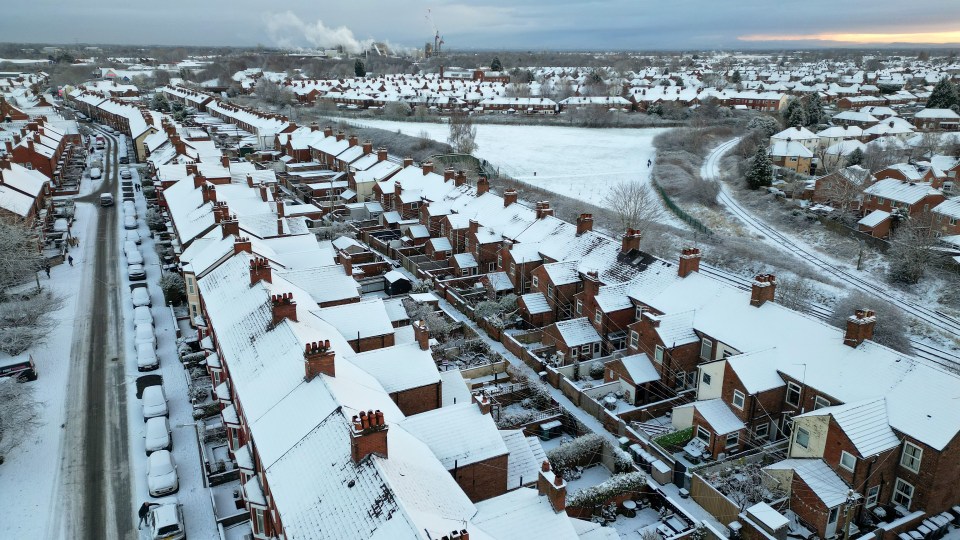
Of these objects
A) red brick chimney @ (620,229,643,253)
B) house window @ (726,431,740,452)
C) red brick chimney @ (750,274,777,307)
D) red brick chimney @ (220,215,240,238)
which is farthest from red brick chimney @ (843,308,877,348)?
red brick chimney @ (220,215,240,238)

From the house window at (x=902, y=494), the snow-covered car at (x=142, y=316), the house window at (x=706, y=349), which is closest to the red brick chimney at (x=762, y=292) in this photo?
the house window at (x=706, y=349)

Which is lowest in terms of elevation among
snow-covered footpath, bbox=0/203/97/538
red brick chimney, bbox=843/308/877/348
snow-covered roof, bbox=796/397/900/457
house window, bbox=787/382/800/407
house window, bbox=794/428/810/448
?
snow-covered footpath, bbox=0/203/97/538

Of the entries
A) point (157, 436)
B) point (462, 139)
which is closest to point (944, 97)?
point (462, 139)

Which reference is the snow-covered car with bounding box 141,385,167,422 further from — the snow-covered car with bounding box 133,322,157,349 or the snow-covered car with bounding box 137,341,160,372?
the snow-covered car with bounding box 133,322,157,349

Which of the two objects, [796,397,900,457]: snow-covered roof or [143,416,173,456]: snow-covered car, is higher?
[796,397,900,457]: snow-covered roof

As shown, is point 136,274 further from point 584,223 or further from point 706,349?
point 706,349

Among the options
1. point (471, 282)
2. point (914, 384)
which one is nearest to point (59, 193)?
point (471, 282)
